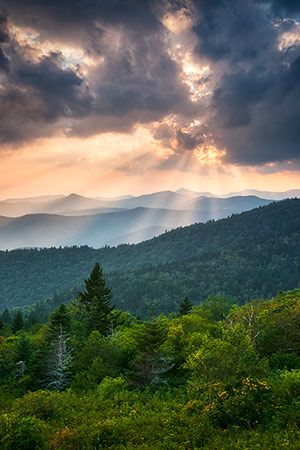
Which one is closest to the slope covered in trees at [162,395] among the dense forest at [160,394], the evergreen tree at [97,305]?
the dense forest at [160,394]

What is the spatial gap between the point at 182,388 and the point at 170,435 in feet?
38.4

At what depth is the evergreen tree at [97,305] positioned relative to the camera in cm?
5034

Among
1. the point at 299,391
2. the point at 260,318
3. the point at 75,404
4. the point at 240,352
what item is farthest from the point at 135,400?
the point at 260,318

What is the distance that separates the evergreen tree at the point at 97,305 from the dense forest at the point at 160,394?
11.1 meters

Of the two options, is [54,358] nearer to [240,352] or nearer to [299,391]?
[240,352]

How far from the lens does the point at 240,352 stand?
1988 cm

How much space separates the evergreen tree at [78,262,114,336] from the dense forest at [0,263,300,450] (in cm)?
1110

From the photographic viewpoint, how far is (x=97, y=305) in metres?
53.5

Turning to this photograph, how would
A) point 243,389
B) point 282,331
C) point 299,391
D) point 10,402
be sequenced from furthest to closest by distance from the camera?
point 282,331, point 10,402, point 299,391, point 243,389

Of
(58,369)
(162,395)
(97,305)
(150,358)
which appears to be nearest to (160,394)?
(162,395)

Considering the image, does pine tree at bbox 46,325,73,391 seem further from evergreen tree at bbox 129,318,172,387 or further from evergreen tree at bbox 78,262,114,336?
evergreen tree at bbox 78,262,114,336

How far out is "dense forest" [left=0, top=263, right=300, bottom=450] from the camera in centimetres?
1686

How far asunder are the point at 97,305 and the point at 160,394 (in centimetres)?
2796

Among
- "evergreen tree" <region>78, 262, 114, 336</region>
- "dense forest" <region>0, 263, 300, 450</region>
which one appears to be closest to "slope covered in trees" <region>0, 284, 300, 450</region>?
"dense forest" <region>0, 263, 300, 450</region>
